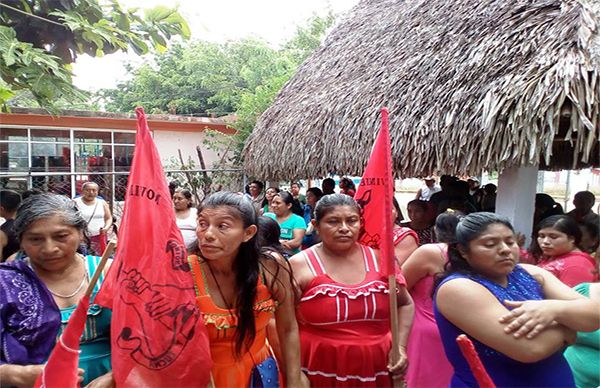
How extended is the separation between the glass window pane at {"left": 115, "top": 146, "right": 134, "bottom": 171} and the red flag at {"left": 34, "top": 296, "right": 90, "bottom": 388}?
452 inches

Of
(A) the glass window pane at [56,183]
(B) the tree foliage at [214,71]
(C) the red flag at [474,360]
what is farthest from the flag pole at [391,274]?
(B) the tree foliage at [214,71]

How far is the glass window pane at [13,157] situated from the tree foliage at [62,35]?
875cm

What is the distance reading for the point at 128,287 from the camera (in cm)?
166

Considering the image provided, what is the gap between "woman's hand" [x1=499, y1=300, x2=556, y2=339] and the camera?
5.09 feet

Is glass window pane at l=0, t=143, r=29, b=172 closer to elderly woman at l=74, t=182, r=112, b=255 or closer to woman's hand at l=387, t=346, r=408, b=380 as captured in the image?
elderly woman at l=74, t=182, r=112, b=255

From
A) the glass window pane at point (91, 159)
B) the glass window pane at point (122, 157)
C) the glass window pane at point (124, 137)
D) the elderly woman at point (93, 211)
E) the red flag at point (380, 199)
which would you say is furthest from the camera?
the glass window pane at point (124, 137)

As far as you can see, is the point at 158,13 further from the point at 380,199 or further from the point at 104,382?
the point at 104,382

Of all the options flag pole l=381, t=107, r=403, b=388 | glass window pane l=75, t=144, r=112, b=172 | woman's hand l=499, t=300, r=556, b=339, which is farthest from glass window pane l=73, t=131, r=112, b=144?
woman's hand l=499, t=300, r=556, b=339

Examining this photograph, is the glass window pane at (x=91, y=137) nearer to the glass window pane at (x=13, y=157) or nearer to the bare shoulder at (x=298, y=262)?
the glass window pane at (x=13, y=157)

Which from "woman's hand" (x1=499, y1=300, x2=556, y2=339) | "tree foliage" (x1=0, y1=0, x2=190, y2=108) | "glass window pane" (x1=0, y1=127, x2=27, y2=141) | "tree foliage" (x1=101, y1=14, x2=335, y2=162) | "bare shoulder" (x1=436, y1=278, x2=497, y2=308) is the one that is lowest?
"woman's hand" (x1=499, y1=300, x2=556, y2=339)

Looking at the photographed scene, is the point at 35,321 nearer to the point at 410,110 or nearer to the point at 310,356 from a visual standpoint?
the point at 310,356

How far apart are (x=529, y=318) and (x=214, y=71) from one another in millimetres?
23808

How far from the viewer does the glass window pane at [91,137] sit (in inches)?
473

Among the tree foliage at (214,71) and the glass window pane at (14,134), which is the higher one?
the tree foliage at (214,71)
